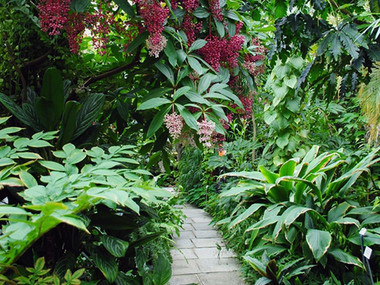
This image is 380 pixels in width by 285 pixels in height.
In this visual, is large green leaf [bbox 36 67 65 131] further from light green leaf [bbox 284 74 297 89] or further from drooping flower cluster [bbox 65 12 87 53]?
light green leaf [bbox 284 74 297 89]

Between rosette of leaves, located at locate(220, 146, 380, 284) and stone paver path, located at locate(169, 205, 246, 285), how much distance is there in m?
0.35

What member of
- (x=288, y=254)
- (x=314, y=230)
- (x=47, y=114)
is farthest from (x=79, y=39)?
(x=288, y=254)

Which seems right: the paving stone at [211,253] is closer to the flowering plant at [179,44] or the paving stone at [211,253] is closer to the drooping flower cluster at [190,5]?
the flowering plant at [179,44]

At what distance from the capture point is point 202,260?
2.75m

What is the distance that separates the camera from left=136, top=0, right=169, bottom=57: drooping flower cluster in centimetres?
107

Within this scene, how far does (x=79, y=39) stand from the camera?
47.4 inches

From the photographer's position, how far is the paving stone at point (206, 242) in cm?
316

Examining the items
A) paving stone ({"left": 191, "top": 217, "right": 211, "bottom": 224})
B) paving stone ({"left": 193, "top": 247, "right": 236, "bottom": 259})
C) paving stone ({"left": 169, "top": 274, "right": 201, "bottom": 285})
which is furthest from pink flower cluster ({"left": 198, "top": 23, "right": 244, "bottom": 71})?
paving stone ({"left": 191, "top": 217, "right": 211, "bottom": 224})

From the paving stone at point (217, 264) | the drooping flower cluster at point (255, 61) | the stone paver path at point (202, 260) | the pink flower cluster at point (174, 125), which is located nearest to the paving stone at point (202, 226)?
the stone paver path at point (202, 260)

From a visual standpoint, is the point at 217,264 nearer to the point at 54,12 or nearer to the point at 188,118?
the point at 188,118

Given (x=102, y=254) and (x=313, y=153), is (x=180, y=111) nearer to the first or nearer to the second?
(x=102, y=254)

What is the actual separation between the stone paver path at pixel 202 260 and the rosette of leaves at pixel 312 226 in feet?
1.15

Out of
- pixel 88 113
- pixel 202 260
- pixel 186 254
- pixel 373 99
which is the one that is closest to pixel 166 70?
pixel 88 113

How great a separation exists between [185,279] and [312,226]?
0.99 m
